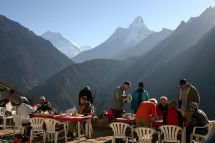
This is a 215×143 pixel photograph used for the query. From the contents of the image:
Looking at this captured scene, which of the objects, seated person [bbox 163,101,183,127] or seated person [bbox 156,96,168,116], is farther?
seated person [bbox 156,96,168,116]

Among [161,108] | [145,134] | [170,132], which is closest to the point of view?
[170,132]

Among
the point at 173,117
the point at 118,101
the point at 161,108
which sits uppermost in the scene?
the point at 118,101

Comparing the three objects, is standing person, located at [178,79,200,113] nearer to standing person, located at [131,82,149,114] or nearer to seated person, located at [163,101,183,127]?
standing person, located at [131,82,149,114]

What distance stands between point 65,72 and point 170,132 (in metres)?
162

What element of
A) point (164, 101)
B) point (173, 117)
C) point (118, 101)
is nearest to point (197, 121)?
point (173, 117)

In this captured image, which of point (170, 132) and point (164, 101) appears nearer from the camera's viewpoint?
point (170, 132)

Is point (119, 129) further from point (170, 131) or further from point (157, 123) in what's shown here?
point (170, 131)

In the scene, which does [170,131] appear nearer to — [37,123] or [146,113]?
[146,113]

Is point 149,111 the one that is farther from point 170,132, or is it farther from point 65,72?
point 65,72

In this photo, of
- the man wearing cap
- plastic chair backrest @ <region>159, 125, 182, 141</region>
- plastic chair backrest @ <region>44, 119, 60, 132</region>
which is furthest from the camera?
plastic chair backrest @ <region>44, 119, 60, 132</region>

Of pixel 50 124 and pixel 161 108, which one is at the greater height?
pixel 161 108

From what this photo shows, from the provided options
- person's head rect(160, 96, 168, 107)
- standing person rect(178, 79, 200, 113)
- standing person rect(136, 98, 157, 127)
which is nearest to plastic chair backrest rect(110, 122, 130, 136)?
standing person rect(136, 98, 157, 127)

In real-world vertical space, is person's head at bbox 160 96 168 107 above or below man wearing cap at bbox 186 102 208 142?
above

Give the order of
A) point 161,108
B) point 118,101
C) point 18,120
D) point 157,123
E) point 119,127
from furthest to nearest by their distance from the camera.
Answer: point 118,101 → point 18,120 → point 161,108 → point 157,123 → point 119,127
